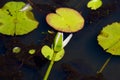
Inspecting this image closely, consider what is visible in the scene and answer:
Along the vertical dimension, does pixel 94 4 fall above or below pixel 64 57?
above

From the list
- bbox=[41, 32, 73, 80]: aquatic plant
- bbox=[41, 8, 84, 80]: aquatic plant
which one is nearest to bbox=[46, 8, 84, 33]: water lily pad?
bbox=[41, 8, 84, 80]: aquatic plant

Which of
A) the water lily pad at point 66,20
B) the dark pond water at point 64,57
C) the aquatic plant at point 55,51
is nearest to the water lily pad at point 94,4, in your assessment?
the dark pond water at point 64,57

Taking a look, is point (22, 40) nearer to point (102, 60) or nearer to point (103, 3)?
point (102, 60)

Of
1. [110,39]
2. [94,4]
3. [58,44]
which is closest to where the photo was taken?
[58,44]

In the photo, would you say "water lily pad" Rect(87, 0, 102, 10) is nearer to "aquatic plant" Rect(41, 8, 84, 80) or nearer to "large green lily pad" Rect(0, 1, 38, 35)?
"aquatic plant" Rect(41, 8, 84, 80)

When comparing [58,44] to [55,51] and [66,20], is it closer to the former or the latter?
[55,51]

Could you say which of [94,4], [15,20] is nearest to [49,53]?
[15,20]
